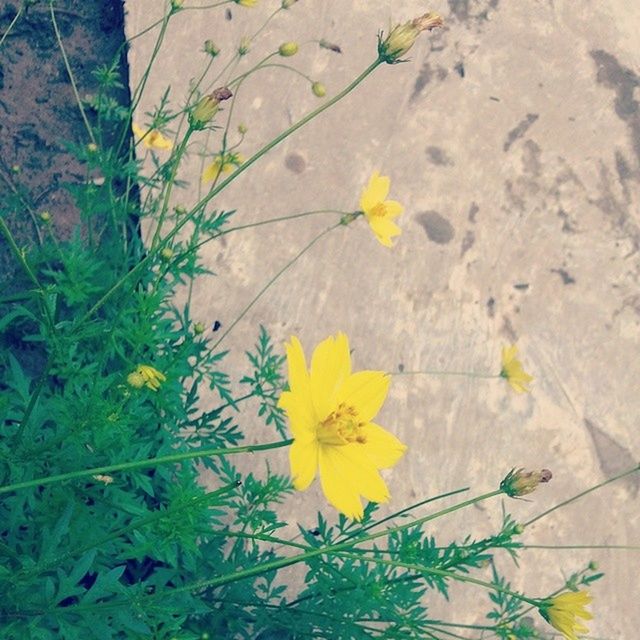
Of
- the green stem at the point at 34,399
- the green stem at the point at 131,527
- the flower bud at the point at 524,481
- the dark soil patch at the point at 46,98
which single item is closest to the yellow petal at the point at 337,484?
the green stem at the point at 131,527

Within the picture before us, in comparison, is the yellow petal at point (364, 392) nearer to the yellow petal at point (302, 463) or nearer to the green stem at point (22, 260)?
→ the yellow petal at point (302, 463)

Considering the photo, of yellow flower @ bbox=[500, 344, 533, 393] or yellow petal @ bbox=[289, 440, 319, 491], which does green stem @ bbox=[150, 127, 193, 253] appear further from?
yellow flower @ bbox=[500, 344, 533, 393]

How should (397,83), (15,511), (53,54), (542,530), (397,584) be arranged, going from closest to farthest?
(15,511) < (397,584) < (542,530) < (53,54) < (397,83)

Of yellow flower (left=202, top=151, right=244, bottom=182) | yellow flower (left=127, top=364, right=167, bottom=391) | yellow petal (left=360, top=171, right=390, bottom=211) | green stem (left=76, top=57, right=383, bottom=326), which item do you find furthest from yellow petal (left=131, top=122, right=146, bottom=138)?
yellow flower (left=127, top=364, right=167, bottom=391)

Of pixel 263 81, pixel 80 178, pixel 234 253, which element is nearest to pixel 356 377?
pixel 234 253

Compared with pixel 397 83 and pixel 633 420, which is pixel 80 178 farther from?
pixel 633 420

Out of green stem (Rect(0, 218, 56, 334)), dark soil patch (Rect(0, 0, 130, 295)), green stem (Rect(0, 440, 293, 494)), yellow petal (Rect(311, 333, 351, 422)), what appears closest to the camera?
green stem (Rect(0, 440, 293, 494))
